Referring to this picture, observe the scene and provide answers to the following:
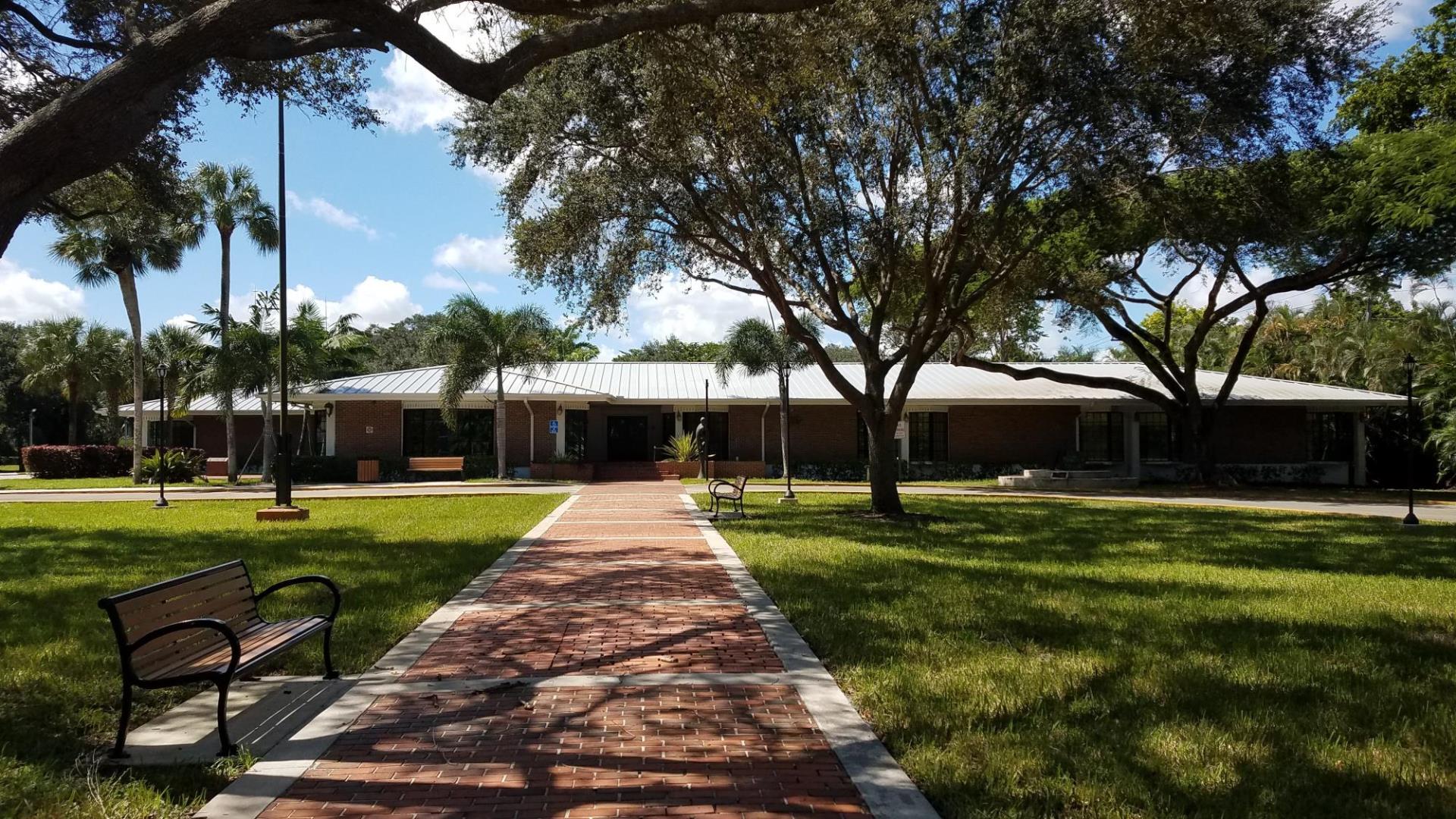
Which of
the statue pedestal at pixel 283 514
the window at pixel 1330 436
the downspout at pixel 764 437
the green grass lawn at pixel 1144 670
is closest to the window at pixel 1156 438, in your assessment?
the window at pixel 1330 436

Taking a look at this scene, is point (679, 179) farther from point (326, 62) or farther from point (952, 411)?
point (952, 411)

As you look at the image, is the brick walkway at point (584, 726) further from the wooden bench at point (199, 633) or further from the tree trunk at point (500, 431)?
the tree trunk at point (500, 431)

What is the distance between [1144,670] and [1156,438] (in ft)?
107

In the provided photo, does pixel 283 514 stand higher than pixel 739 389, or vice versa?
pixel 739 389

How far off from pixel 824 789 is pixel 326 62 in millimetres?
11677

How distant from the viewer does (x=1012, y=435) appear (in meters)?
35.7

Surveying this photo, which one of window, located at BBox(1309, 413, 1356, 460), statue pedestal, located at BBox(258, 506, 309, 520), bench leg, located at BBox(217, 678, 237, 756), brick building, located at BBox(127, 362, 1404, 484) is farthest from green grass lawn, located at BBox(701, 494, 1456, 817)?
→ window, located at BBox(1309, 413, 1356, 460)

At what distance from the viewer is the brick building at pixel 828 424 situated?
3391cm

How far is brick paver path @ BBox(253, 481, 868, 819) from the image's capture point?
160 inches

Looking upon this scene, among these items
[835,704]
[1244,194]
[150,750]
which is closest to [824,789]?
[835,704]

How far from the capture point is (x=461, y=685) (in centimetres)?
595

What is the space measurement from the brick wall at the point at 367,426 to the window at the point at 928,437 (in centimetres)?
1925

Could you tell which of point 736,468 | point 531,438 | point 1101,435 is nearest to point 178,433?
point 531,438

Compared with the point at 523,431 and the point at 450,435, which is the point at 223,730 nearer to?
the point at 523,431
